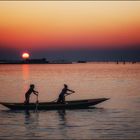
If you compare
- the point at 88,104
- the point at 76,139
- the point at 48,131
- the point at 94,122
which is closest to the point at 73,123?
→ the point at 94,122

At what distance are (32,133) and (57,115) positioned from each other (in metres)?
6.69

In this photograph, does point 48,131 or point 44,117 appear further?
point 44,117

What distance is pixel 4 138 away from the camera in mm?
18812

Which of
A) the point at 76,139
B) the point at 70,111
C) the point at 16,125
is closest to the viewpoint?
the point at 76,139

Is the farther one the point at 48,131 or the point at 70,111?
the point at 70,111

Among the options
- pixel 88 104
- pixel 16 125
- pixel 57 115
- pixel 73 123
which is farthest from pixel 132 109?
pixel 16 125

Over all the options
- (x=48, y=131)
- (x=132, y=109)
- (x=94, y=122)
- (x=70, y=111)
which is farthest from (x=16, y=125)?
(x=132, y=109)

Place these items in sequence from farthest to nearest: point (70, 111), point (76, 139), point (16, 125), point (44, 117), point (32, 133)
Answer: point (70, 111), point (44, 117), point (16, 125), point (32, 133), point (76, 139)

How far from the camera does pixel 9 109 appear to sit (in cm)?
2944

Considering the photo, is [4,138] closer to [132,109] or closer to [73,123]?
[73,123]

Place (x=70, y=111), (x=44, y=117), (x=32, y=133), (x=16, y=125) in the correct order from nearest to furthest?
(x=32, y=133)
(x=16, y=125)
(x=44, y=117)
(x=70, y=111)

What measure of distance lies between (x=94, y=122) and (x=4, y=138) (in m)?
6.42

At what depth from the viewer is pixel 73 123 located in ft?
76.3

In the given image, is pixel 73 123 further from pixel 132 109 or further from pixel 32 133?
pixel 132 109
